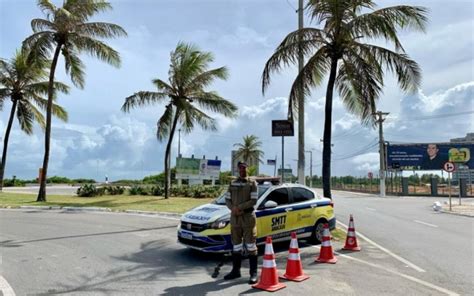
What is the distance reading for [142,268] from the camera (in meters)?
7.89

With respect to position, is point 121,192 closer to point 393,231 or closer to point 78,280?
point 393,231

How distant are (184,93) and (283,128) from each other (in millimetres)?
12456

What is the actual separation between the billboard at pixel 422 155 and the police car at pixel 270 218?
43589 mm

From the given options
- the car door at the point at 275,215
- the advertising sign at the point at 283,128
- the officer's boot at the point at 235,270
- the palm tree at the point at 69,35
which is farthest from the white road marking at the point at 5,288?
the palm tree at the point at 69,35

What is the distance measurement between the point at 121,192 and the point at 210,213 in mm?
21708

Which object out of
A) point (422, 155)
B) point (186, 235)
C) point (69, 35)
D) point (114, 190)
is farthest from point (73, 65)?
point (422, 155)

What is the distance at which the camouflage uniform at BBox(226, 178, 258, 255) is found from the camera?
24.2ft

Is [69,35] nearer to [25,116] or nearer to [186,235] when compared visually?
[25,116]

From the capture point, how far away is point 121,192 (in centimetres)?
2922

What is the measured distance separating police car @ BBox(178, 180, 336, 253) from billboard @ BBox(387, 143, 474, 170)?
43.6 meters

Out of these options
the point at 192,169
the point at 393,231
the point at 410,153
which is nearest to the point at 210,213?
the point at 393,231

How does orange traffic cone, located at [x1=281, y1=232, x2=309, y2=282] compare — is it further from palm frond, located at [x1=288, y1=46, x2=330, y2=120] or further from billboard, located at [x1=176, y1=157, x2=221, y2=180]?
billboard, located at [x1=176, y1=157, x2=221, y2=180]

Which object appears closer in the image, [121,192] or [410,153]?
[121,192]

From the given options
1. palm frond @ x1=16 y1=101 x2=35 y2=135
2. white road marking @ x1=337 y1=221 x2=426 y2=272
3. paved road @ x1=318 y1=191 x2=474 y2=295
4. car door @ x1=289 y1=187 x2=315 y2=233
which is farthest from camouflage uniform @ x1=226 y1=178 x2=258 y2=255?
palm frond @ x1=16 y1=101 x2=35 y2=135
